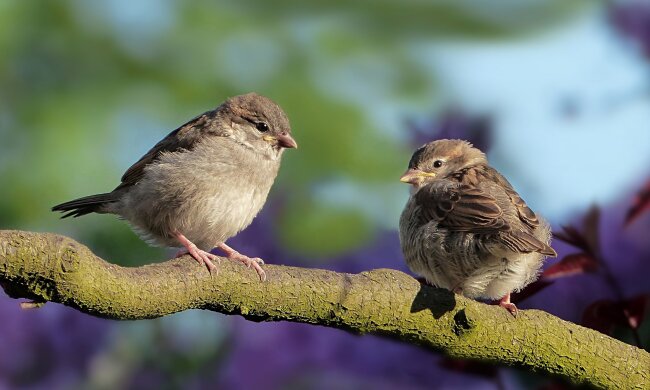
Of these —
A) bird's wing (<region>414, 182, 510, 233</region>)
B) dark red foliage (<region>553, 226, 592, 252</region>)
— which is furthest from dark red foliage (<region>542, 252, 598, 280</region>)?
bird's wing (<region>414, 182, 510, 233</region>)

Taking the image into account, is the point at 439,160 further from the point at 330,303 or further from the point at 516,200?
the point at 330,303

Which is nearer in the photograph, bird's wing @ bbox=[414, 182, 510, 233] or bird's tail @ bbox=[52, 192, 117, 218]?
bird's wing @ bbox=[414, 182, 510, 233]

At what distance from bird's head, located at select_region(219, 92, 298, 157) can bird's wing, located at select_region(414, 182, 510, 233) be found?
23.1 inches

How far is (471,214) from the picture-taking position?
3000 millimetres

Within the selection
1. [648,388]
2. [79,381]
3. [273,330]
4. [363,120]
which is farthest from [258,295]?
[363,120]

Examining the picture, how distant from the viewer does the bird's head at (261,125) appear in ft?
11.8

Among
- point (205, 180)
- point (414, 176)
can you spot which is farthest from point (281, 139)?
point (414, 176)

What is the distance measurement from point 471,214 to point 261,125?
3.06ft

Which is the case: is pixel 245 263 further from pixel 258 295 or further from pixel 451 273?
pixel 451 273

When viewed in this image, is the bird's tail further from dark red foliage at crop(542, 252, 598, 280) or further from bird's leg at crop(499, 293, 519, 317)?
dark red foliage at crop(542, 252, 598, 280)

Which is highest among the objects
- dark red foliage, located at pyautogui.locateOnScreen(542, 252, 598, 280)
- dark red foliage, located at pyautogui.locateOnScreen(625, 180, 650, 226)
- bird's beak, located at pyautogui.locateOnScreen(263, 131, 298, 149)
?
bird's beak, located at pyautogui.locateOnScreen(263, 131, 298, 149)

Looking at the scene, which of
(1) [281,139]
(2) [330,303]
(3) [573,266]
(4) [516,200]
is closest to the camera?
(2) [330,303]

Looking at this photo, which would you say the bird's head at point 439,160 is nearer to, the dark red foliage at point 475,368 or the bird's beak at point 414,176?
the bird's beak at point 414,176

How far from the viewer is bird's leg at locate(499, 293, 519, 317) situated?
105 inches
